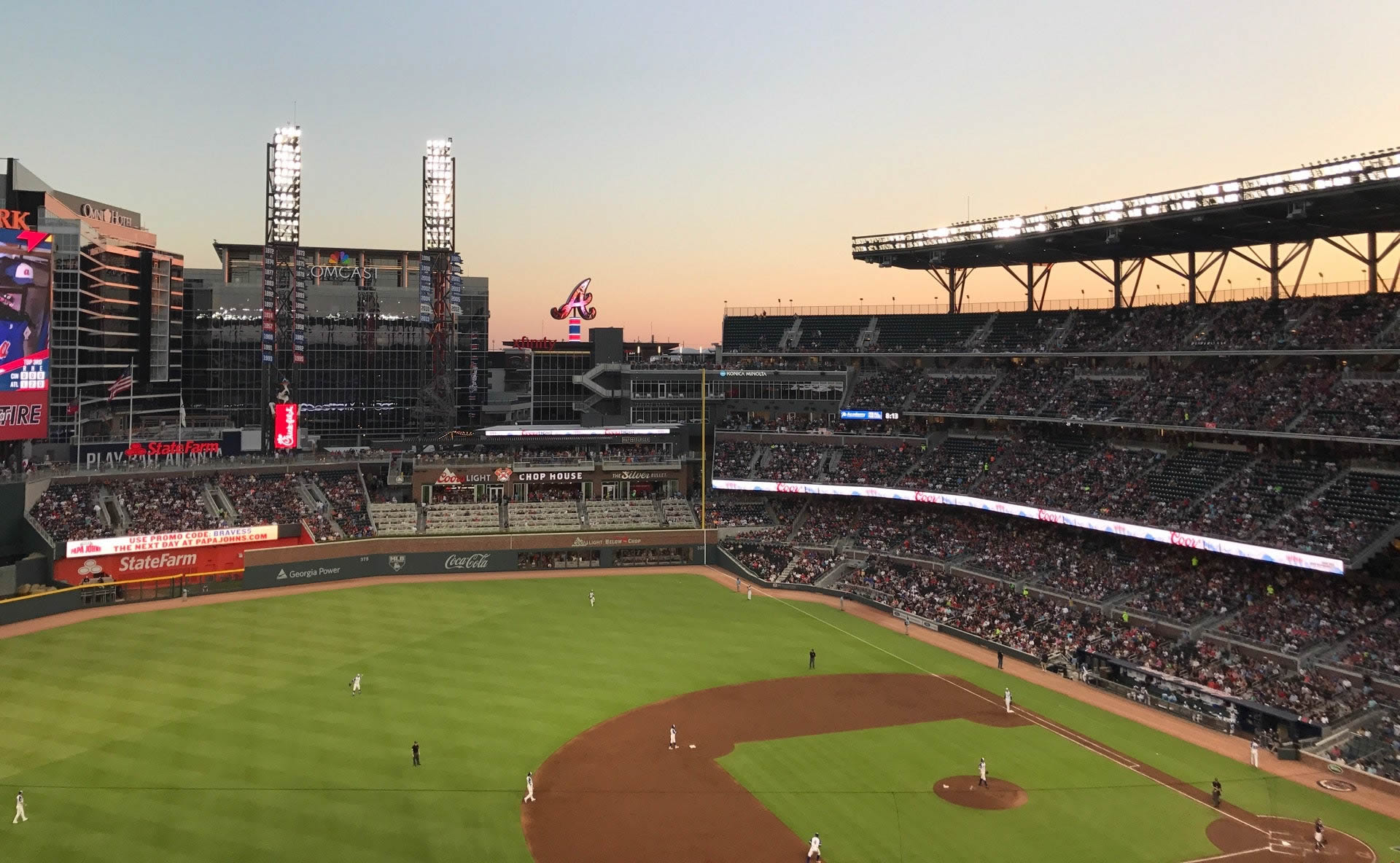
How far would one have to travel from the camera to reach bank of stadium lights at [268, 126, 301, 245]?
62.6 metres

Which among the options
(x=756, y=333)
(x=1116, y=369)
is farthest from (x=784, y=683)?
(x=756, y=333)

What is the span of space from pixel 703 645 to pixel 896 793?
17.7 m

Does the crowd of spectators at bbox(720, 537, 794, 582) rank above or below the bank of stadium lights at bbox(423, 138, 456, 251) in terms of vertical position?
below

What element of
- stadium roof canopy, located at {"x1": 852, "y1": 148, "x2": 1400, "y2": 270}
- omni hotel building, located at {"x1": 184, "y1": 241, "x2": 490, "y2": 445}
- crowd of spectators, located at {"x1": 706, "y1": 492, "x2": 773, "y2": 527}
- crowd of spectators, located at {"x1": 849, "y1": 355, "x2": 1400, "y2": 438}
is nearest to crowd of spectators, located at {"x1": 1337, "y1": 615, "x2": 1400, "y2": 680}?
crowd of spectators, located at {"x1": 849, "y1": 355, "x2": 1400, "y2": 438}

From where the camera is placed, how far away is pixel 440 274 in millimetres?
69812

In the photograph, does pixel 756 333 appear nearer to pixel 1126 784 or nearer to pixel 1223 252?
pixel 1223 252

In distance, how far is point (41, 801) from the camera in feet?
86.0

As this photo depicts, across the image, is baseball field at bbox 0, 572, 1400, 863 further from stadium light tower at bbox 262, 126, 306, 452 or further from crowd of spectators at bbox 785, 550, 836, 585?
stadium light tower at bbox 262, 126, 306, 452

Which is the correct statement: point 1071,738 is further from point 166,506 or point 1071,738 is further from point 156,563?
point 166,506

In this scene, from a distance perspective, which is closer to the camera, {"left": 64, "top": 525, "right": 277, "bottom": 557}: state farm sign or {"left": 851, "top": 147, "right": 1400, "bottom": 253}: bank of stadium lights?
{"left": 851, "top": 147, "right": 1400, "bottom": 253}: bank of stadium lights

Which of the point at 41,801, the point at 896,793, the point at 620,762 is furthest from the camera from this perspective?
the point at 620,762

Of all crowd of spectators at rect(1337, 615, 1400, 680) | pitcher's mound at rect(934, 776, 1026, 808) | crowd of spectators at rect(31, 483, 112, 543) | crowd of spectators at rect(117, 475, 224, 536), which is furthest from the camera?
crowd of spectators at rect(117, 475, 224, 536)

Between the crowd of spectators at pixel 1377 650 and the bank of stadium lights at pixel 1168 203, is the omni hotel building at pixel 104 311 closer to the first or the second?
the bank of stadium lights at pixel 1168 203

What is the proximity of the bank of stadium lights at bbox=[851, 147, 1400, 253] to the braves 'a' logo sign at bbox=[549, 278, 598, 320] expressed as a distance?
26.0 m
